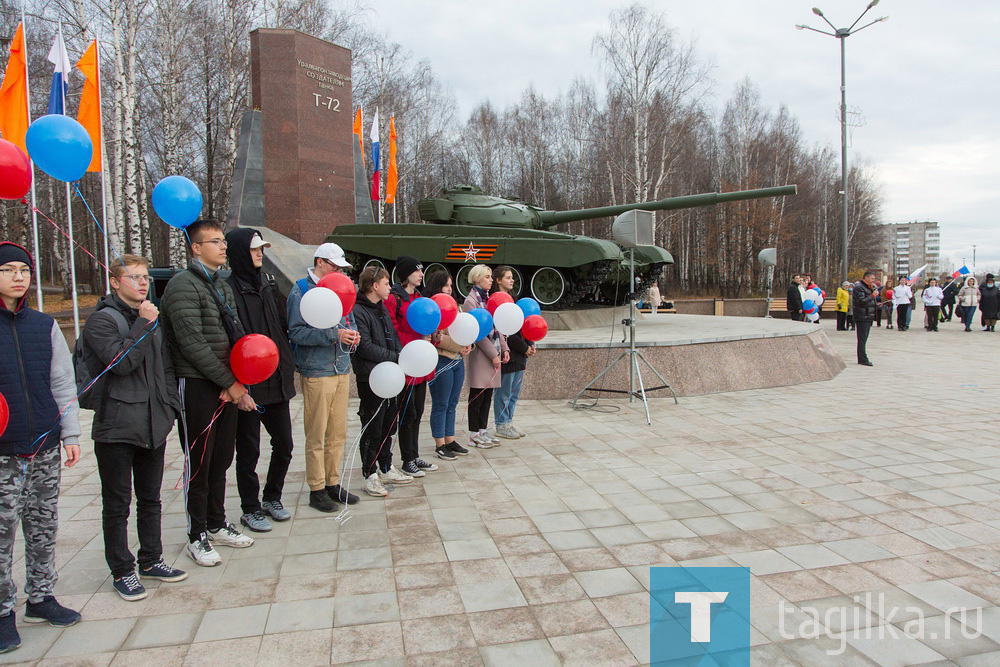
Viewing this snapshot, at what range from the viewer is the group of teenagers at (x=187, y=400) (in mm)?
2775

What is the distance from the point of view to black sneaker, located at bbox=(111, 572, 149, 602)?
307cm

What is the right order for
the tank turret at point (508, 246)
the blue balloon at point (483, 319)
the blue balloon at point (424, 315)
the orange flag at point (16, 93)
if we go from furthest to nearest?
the tank turret at point (508, 246)
the orange flag at point (16, 93)
the blue balloon at point (483, 319)
the blue balloon at point (424, 315)

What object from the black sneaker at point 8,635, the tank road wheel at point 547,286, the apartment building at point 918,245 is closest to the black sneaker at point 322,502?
the black sneaker at point 8,635

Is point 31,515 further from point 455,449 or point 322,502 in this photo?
point 455,449

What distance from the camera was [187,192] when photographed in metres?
3.66

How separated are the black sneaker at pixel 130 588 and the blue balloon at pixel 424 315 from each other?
2314 millimetres

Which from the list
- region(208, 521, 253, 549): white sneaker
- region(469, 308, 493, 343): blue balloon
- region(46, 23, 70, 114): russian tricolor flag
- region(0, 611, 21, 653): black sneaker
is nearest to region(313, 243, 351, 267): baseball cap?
region(469, 308, 493, 343): blue balloon

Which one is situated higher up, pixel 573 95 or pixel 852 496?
pixel 573 95

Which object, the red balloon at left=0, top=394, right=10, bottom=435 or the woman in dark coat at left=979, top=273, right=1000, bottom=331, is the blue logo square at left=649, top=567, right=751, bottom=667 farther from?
the woman in dark coat at left=979, top=273, right=1000, bottom=331

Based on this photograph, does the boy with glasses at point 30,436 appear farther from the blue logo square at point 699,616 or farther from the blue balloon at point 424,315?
the blue logo square at point 699,616

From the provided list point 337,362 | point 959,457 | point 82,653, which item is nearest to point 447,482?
point 337,362

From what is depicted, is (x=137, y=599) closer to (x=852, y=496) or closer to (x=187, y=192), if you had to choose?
(x=187, y=192)

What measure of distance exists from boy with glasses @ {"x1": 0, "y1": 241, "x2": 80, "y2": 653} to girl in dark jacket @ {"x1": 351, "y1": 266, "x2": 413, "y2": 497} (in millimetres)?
1887

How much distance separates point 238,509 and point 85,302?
2302 cm
